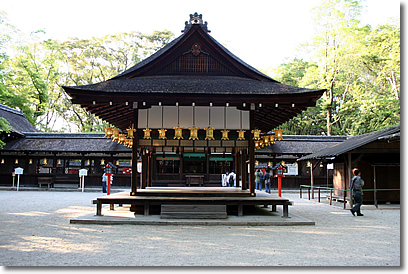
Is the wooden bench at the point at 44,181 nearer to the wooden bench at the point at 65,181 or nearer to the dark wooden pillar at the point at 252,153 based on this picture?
the wooden bench at the point at 65,181

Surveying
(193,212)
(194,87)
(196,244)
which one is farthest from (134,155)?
(196,244)

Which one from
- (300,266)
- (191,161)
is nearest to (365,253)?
(300,266)

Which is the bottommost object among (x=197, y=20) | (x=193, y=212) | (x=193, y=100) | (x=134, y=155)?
(x=193, y=212)

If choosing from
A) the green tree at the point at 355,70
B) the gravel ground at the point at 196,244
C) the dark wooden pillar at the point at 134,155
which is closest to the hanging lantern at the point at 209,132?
the dark wooden pillar at the point at 134,155

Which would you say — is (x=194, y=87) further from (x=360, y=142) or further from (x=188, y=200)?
(x=360, y=142)

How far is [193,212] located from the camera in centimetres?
1054

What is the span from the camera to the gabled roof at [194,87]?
1080 centimetres

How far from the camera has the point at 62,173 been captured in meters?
27.5

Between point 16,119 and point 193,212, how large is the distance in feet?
91.5

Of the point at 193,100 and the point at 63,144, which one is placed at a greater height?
the point at 193,100

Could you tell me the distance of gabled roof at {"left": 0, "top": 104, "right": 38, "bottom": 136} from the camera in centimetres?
2911

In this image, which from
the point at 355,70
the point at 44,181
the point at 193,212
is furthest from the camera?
the point at 355,70

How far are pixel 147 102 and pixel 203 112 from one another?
2.21 metres

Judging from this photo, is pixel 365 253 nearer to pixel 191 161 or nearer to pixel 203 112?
pixel 203 112
